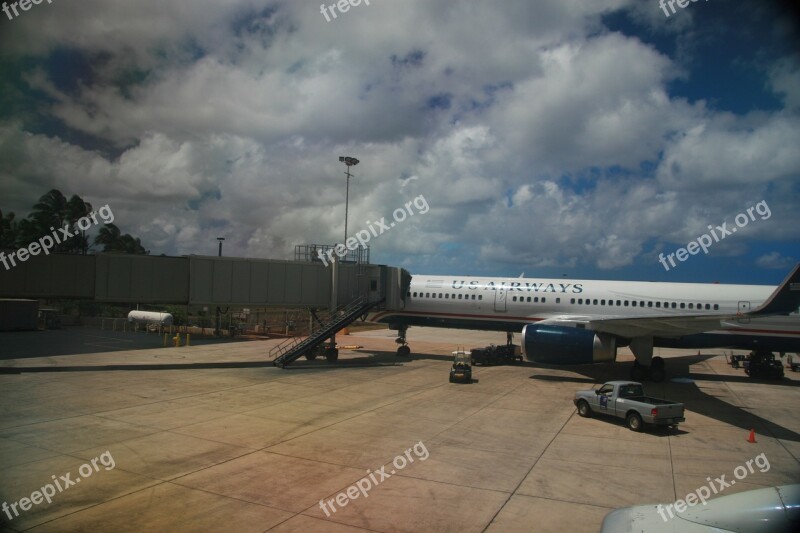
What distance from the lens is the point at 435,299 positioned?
31469mm

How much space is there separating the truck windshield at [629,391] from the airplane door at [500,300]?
1308 cm

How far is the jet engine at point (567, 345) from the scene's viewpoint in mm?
23234

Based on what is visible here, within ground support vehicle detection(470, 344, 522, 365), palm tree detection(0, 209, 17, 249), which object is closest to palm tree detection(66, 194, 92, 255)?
palm tree detection(0, 209, 17, 249)

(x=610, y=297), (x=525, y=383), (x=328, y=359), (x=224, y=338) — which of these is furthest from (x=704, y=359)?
(x=224, y=338)

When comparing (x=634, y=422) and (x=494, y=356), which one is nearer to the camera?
(x=634, y=422)

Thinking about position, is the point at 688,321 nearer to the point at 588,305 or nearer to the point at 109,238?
the point at 588,305

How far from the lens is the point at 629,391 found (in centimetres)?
1633

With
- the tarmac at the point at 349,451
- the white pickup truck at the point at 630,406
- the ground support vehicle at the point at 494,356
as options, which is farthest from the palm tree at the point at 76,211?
the white pickup truck at the point at 630,406

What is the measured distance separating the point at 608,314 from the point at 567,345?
5.39 meters

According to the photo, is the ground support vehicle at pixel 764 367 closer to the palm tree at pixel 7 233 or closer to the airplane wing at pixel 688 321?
the airplane wing at pixel 688 321

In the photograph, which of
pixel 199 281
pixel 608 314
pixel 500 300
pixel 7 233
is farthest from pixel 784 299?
pixel 7 233

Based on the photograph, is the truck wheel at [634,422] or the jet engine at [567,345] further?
the jet engine at [567,345]

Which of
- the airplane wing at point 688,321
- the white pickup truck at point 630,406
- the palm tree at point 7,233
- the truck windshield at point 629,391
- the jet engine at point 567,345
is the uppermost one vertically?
the palm tree at point 7,233

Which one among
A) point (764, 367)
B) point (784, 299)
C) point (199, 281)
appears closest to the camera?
point (784, 299)
